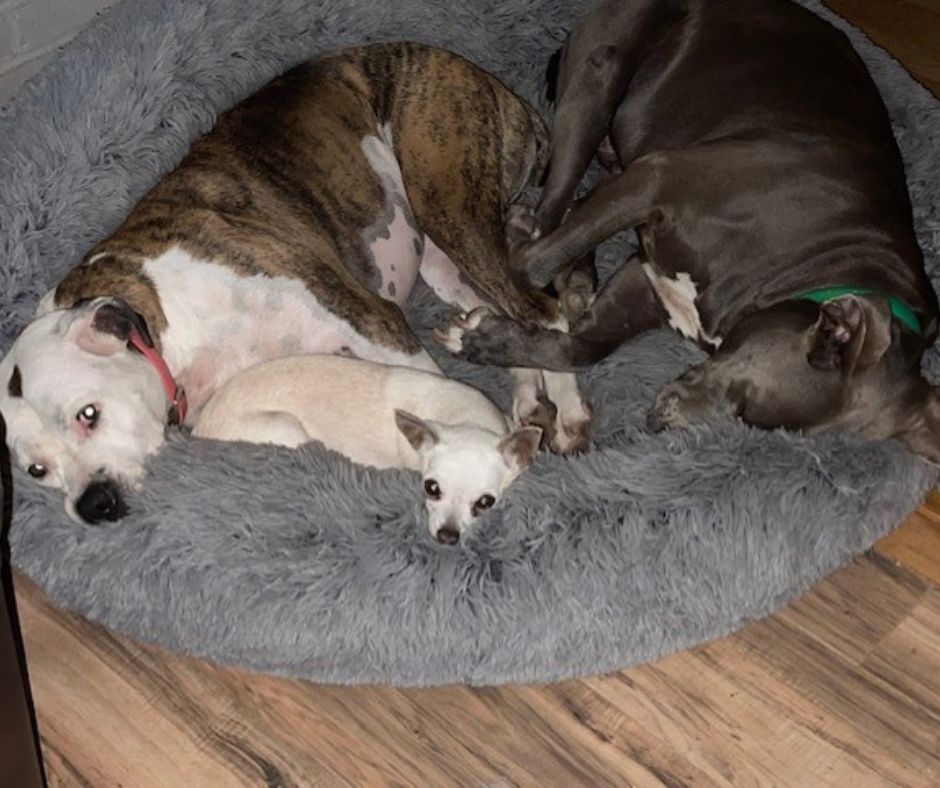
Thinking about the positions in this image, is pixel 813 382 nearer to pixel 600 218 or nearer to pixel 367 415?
pixel 600 218

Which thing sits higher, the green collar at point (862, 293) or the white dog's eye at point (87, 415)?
the white dog's eye at point (87, 415)

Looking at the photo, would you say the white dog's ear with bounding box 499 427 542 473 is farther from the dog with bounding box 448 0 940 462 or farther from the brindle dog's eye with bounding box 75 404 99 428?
the brindle dog's eye with bounding box 75 404 99 428

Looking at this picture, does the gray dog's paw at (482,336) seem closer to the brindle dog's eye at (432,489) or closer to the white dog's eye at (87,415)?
the brindle dog's eye at (432,489)

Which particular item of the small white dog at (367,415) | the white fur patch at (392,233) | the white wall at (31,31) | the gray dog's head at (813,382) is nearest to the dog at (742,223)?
the gray dog's head at (813,382)

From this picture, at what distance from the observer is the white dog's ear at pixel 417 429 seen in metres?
2.84

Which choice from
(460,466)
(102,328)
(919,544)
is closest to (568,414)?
(460,466)

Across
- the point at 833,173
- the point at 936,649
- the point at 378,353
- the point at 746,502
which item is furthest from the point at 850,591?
the point at 378,353

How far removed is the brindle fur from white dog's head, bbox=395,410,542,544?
47 centimetres

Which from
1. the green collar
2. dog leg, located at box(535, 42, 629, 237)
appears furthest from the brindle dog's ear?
dog leg, located at box(535, 42, 629, 237)

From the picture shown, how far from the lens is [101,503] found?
110 inches

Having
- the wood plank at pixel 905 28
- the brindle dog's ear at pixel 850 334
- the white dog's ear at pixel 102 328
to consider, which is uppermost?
the white dog's ear at pixel 102 328

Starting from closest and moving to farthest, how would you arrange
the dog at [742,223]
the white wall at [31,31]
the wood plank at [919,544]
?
1. the dog at [742,223]
2. the wood plank at [919,544]
3. the white wall at [31,31]

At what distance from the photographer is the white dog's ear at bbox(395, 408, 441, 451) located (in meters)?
2.84

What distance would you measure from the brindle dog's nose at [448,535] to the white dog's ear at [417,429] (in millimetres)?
186
